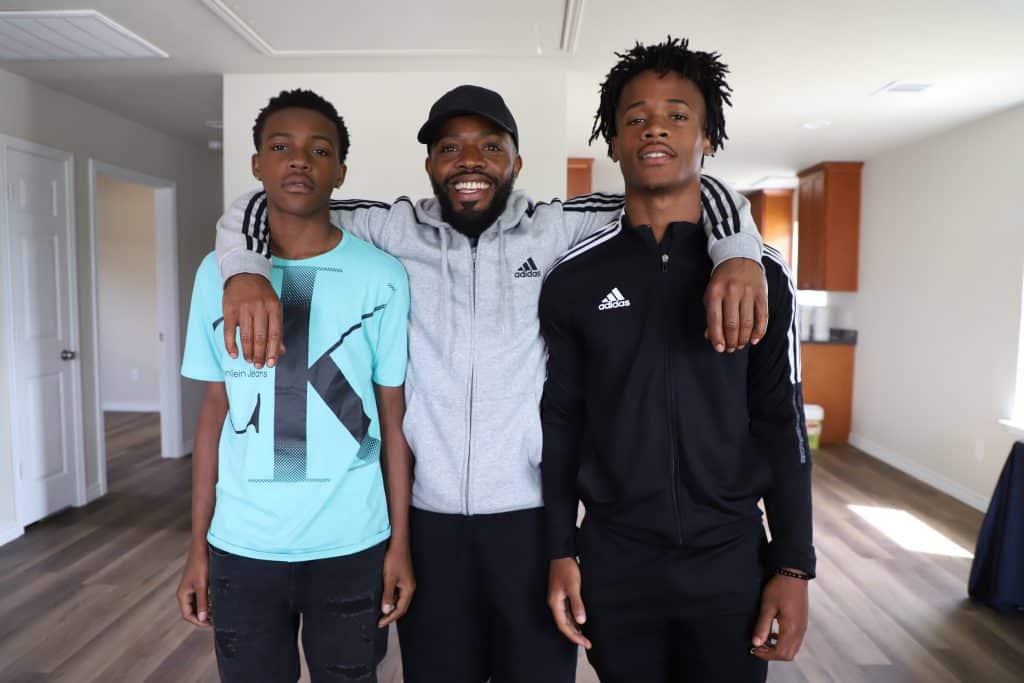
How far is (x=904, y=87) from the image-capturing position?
3969 millimetres

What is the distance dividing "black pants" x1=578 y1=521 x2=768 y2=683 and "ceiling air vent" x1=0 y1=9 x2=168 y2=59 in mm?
3113

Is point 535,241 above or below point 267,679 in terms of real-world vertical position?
above

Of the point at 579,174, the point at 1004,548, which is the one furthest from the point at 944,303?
the point at 579,174

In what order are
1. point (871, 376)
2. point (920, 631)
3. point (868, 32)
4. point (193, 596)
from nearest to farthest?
1. point (193, 596)
2. point (920, 631)
3. point (868, 32)
4. point (871, 376)

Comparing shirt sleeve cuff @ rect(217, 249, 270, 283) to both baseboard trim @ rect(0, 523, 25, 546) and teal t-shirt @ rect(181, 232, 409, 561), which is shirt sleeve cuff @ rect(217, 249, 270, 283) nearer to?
teal t-shirt @ rect(181, 232, 409, 561)

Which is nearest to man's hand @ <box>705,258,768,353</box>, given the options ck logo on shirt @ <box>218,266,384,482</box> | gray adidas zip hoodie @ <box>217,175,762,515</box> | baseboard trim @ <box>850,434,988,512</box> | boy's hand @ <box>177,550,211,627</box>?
gray adidas zip hoodie @ <box>217,175,762,515</box>

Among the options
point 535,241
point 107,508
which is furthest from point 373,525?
point 107,508

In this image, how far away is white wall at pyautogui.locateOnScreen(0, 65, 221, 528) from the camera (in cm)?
391

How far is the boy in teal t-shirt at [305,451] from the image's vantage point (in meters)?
1.32

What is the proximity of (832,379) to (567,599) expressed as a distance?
589cm

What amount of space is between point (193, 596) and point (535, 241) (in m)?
1.00

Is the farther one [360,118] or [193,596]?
[360,118]

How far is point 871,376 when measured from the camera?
6.14 m

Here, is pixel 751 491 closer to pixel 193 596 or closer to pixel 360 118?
pixel 193 596
